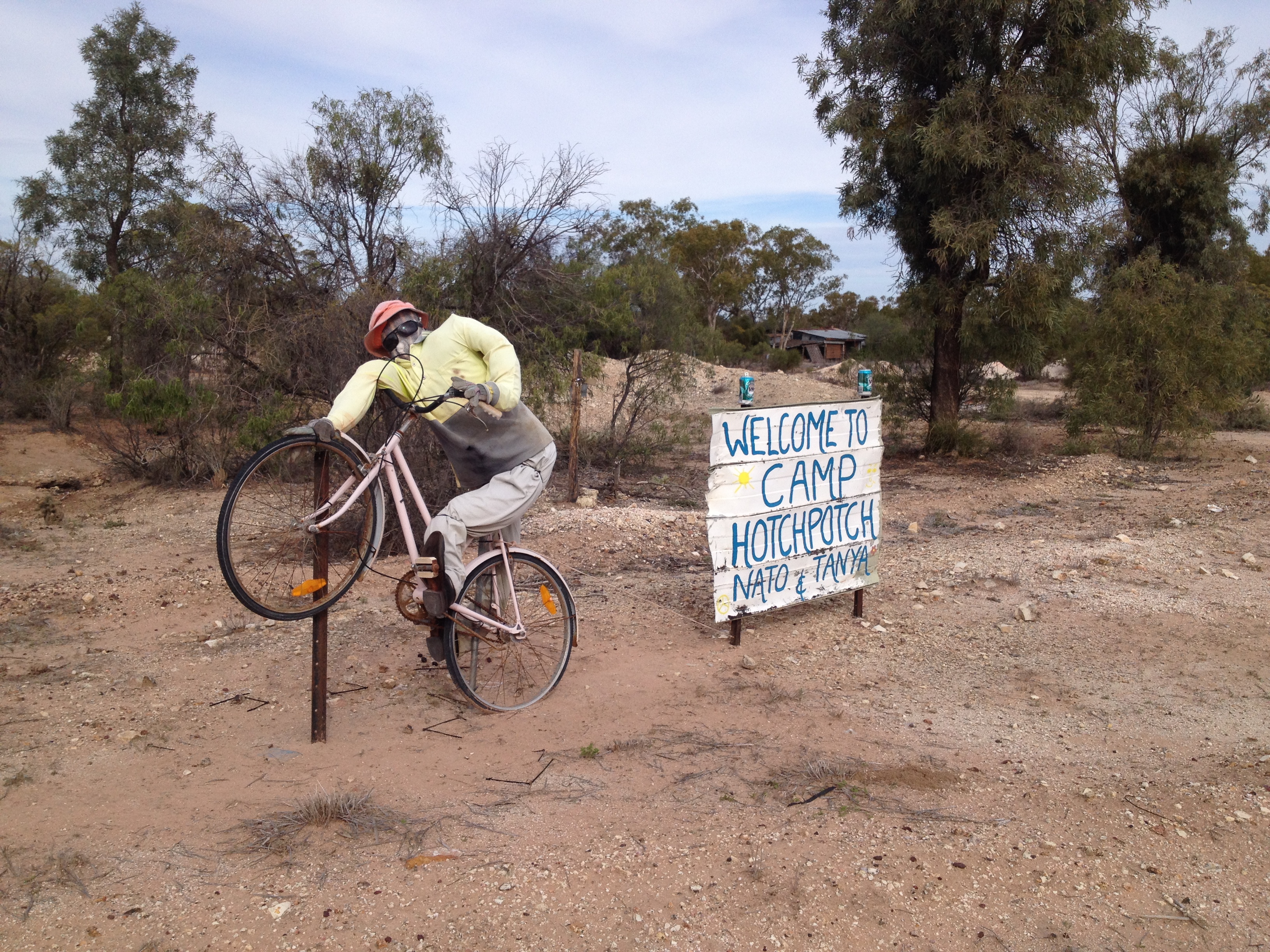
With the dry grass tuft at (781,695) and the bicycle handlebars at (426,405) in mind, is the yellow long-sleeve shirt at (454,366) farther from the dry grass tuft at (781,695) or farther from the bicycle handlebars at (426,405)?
the dry grass tuft at (781,695)

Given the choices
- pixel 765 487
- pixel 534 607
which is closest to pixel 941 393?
pixel 765 487

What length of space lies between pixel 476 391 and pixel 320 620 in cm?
119

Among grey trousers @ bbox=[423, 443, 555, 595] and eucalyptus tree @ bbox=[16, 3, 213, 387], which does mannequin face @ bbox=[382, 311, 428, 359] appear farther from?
eucalyptus tree @ bbox=[16, 3, 213, 387]

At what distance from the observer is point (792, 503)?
5.74 meters

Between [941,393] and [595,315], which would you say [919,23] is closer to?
[941,393]

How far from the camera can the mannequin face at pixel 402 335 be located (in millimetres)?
4105

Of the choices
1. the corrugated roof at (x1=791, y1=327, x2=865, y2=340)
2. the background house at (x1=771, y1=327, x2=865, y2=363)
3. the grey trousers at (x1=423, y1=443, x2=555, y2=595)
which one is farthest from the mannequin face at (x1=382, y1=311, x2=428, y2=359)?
the corrugated roof at (x1=791, y1=327, x2=865, y2=340)

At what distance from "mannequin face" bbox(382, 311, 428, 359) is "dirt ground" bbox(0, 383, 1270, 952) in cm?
176

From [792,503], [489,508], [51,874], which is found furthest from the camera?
[792,503]

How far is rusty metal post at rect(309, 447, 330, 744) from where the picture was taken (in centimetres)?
371

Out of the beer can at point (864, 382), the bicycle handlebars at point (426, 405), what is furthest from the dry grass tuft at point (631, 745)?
the beer can at point (864, 382)

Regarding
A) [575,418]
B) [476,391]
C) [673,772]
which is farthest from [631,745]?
[575,418]

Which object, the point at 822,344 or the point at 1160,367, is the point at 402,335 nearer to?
the point at 1160,367

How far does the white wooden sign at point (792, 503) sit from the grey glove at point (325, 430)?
2315 mm
